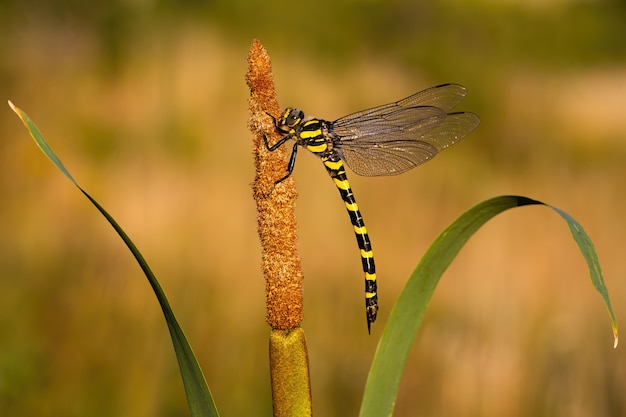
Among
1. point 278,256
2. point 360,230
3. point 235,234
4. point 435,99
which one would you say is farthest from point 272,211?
point 235,234

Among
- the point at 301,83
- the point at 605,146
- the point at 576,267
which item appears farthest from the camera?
the point at 605,146

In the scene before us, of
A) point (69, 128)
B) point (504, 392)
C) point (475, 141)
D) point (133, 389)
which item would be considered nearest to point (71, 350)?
point (133, 389)

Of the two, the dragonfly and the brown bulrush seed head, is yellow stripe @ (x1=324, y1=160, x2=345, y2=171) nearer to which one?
the dragonfly

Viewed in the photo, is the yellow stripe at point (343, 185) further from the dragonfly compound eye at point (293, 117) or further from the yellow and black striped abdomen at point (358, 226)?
the dragonfly compound eye at point (293, 117)

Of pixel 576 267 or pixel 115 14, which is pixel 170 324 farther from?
pixel 115 14

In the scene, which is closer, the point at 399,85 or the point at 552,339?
the point at 552,339

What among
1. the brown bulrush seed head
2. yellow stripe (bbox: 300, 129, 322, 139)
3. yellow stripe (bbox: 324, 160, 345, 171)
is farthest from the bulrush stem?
yellow stripe (bbox: 324, 160, 345, 171)
